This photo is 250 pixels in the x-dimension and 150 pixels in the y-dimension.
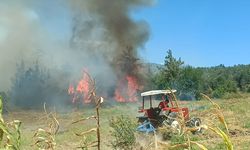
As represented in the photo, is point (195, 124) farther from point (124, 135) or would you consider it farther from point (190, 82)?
point (190, 82)

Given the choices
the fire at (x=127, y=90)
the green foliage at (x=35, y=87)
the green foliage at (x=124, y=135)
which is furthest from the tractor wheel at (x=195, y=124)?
the green foliage at (x=35, y=87)

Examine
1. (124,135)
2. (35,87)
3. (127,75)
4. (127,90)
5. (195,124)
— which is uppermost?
(127,75)

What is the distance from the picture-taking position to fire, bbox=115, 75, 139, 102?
54.5 metres

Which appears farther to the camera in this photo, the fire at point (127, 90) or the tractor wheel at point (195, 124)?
the fire at point (127, 90)

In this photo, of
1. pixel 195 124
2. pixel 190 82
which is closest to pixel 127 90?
pixel 190 82

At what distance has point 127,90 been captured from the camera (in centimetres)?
5678

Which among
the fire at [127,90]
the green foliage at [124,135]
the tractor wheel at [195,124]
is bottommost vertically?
the green foliage at [124,135]

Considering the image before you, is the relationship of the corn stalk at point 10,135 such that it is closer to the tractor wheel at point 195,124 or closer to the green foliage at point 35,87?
the tractor wheel at point 195,124

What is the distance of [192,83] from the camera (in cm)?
8512

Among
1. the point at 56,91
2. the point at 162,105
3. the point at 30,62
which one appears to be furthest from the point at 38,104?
the point at 162,105

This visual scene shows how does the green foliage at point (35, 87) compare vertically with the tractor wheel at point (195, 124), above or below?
above

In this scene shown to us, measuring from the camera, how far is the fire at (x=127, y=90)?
54.5 m

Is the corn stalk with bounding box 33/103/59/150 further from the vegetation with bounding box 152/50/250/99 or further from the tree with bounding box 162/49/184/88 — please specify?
the tree with bounding box 162/49/184/88

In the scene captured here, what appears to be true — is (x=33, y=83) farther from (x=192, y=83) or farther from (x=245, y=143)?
(x=245, y=143)
